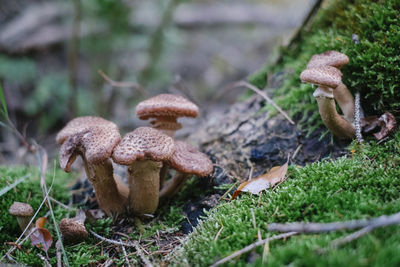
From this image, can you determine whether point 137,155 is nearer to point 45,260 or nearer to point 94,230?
point 94,230

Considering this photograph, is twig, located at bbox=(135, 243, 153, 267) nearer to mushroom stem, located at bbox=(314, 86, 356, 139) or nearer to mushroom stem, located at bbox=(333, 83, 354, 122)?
mushroom stem, located at bbox=(314, 86, 356, 139)

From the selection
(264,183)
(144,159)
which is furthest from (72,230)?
(264,183)

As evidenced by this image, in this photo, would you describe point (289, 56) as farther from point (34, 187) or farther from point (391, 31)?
point (34, 187)

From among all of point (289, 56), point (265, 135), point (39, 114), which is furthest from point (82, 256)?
point (39, 114)

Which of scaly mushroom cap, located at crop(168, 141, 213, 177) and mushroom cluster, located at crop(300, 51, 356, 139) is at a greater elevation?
mushroom cluster, located at crop(300, 51, 356, 139)

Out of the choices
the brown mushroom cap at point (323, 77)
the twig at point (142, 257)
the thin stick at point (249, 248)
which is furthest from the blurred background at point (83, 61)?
the thin stick at point (249, 248)

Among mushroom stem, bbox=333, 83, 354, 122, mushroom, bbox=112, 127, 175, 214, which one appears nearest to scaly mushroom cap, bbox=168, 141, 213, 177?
mushroom, bbox=112, 127, 175, 214

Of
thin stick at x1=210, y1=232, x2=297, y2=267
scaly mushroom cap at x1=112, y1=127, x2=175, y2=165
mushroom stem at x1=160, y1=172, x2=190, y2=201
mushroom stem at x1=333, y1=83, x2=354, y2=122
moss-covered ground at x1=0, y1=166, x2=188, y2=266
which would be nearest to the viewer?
thin stick at x1=210, y1=232, x2=297, y2=267

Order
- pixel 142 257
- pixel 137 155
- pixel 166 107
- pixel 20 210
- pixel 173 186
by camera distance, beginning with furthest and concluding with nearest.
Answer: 1. pixel 173 186
2. pixel 166 107
3. pixel 20 210
4. pixel 137 155
5. pixel 142 257
